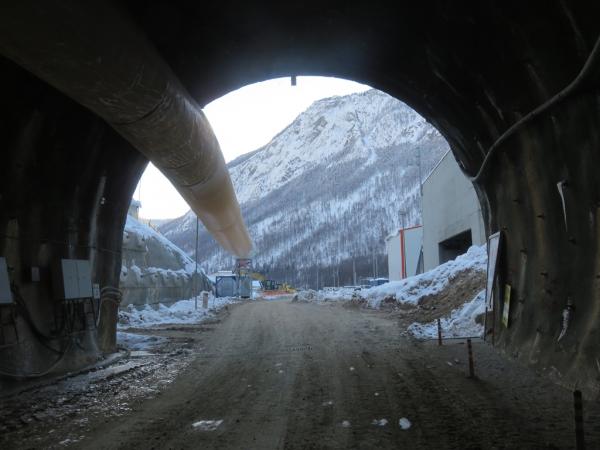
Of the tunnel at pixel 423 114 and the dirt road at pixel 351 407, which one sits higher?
the tunnel at pixel 423 114

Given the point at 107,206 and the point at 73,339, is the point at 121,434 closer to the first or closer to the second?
the point at 73,339

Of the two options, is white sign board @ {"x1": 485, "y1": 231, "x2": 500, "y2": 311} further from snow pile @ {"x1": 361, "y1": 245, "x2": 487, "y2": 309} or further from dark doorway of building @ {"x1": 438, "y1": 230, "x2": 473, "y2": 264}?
dark doorway of building @ {"x1": 438, "y1": 230, "x2": 473, "y2": 264}

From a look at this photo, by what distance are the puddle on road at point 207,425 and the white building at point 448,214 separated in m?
21.3

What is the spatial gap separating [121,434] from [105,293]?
20.3 ft

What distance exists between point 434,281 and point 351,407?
1954 cm

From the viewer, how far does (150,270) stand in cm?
3000

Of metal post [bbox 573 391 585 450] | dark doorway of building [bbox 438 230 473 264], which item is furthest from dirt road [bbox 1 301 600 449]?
dark doorway of building [bbox 438 230 473 264]

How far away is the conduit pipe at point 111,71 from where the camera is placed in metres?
4.58

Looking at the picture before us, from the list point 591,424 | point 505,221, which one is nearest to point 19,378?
point 591,424

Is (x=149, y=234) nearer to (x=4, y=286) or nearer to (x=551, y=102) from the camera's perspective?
(x=4, y=286)

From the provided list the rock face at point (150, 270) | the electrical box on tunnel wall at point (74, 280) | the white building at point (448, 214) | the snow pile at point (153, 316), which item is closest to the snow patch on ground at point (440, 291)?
the white building at point (448, 214)

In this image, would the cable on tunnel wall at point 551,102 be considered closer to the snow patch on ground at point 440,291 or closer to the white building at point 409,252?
the snow patch on ground at point 440,291

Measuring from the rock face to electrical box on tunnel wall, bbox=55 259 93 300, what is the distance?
1498cm

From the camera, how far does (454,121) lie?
393 inches
